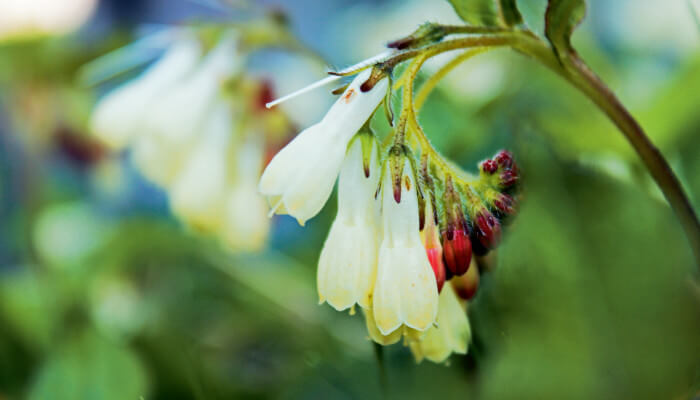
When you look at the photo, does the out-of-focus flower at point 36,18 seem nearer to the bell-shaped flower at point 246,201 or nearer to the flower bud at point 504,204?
the bell-shaped flower at point 246,201

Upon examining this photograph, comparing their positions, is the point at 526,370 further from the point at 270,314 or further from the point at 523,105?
the point at 270,314

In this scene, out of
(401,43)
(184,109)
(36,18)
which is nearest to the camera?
(401,43)

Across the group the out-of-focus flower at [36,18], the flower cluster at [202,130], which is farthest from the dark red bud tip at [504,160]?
the out-of-focus flower at [36,18]

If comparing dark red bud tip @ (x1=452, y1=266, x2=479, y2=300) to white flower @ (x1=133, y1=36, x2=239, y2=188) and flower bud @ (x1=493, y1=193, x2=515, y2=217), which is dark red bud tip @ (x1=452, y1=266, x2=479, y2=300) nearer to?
flower bud @ (x1=493, y1=193, x2=515, y2=217)

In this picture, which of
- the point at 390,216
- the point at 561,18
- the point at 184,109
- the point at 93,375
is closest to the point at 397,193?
the point at 390,216

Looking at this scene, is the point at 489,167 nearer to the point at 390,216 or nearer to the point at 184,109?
the point at 390,216

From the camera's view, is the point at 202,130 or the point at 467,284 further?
the point at 202,130

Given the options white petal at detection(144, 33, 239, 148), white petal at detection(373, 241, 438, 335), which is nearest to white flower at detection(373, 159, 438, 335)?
white petal at detection(373, 241, 438, 335)
